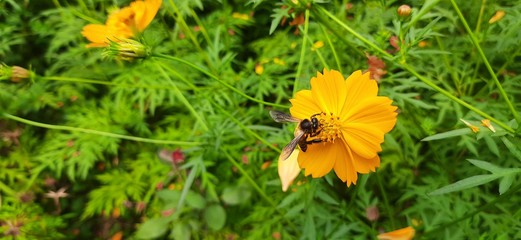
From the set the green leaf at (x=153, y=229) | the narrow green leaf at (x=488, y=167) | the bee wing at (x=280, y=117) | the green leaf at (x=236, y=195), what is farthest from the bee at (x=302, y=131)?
the green leaf at (x=153, y=229)

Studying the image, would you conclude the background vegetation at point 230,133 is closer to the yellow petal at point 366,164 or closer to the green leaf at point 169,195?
the green leaf at point 169,195

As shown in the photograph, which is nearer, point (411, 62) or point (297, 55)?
point (411, 62)

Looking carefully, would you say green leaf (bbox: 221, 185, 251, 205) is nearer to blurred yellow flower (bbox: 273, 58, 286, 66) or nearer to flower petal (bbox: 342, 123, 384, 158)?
blurred yellow flower (bbox: 273, 58, 286, 66)

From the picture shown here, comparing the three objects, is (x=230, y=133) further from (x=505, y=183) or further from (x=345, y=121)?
(x=505, y=183)

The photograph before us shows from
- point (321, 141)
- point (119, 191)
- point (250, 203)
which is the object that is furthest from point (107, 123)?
point (321, 141)

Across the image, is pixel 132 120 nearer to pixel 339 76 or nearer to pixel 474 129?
pixel 339 76

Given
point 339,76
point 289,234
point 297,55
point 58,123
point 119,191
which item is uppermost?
point 339,76

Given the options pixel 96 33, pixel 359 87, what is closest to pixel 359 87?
pixel 359 87
